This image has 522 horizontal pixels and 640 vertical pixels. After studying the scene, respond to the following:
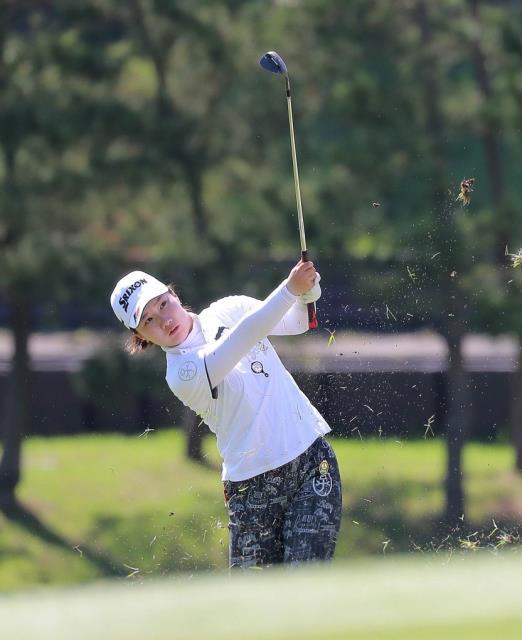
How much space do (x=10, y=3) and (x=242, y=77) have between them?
3.33m

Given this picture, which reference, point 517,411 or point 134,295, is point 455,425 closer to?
point 517,411

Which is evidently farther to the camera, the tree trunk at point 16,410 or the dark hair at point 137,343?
the tree trunk at point 16,410

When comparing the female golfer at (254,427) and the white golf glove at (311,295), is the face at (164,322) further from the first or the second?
the white golf glove at (311,295)

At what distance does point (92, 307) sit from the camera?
20.0 m

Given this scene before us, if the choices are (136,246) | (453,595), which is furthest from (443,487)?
(453,595)

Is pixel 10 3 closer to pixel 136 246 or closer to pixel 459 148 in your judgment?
pixel 136 246

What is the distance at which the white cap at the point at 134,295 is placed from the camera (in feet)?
18.9

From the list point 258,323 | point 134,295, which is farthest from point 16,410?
point 258,323

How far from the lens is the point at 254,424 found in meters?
5.79

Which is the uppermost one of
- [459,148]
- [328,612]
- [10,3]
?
[10,3]

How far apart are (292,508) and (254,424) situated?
1.34 ft

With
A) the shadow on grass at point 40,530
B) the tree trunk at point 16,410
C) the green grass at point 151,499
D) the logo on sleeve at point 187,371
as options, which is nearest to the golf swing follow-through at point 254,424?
the logo on sleeve at point 187,371

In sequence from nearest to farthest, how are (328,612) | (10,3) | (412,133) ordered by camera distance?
(328,612)
(412,133)
(10,3)

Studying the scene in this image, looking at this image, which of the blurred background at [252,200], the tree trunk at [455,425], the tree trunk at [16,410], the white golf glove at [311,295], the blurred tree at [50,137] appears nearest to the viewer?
the white golf glove at [311,295]
